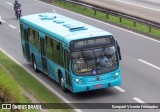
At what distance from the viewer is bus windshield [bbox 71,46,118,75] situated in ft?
61.8

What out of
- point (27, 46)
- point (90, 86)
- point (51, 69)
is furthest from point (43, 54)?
point (90, 86)

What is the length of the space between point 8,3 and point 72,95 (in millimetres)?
32874

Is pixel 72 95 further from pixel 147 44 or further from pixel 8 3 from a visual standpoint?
pixel 8 3

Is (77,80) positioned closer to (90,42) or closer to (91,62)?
(91,62)

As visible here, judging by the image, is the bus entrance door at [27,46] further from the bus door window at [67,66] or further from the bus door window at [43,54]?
the bus door window at [67,66]

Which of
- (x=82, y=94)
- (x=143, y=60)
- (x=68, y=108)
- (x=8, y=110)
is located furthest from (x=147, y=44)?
(x=8, y=110)

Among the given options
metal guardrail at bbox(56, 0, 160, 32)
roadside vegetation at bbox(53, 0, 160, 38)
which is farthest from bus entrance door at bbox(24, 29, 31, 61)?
metal guardrail at bbox(56, 0, 160, 32)

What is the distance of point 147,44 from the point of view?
28484 millimetres

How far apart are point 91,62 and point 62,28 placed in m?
2.58

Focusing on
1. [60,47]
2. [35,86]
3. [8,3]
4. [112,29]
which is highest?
[60,47]

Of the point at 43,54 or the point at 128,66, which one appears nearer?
the point at 43,54

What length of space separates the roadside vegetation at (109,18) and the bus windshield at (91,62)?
12053 mm

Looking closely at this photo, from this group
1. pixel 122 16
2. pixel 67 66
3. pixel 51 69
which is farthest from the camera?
pixel 122 16

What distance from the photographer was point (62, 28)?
2067 cm
